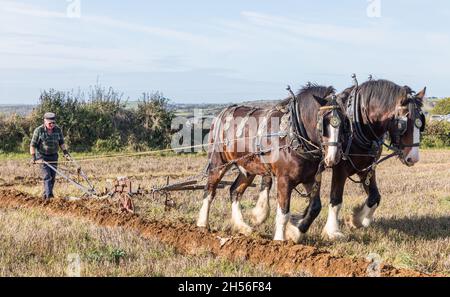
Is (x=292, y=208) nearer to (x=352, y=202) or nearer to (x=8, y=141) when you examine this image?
(x=352, y=202)

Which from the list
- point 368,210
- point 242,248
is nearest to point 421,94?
point 368,210

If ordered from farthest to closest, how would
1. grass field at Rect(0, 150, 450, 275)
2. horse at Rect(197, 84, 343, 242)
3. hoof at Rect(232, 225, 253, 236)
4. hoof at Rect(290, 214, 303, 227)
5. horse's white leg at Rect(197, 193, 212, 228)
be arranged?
horse's white leg at Rect(197, 193, 212, 228) < hoof at Rect(232, 225, 253, 236) < hoof at Rect(290, 214, 303, 227) < horse at Rect(197, 84, 343, 242) < grass field at Rect(0, 150, 450, 275)

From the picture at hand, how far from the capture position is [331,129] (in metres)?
5.90

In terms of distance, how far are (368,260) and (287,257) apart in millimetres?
848

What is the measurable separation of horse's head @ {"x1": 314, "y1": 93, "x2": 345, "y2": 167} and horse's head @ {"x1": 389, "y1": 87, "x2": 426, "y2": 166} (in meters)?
0.68

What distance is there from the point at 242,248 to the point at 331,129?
1.67 m

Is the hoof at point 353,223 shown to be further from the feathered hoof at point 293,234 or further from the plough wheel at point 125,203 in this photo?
the plough wheel at point 125,203

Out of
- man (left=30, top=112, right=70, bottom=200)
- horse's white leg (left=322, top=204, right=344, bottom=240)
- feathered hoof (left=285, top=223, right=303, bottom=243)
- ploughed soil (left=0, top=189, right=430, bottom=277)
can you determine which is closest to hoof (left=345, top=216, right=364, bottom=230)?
horse's white leg (left=322, top=204, right=344, bottom=240)

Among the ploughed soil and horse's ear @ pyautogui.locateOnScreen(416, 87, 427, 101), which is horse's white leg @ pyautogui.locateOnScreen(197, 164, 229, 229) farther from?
horse's ear @ pyautogui.locateOnScreen(416, 87, 427, 101)

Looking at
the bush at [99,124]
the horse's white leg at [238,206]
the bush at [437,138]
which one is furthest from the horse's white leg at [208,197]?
the bush at [437,138]

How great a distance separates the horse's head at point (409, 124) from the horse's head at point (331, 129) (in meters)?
0.68

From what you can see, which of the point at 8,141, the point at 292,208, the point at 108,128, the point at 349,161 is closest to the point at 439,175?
the point at 292,208

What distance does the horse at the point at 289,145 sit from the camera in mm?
6016

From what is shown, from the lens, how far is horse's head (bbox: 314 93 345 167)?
229 inches
